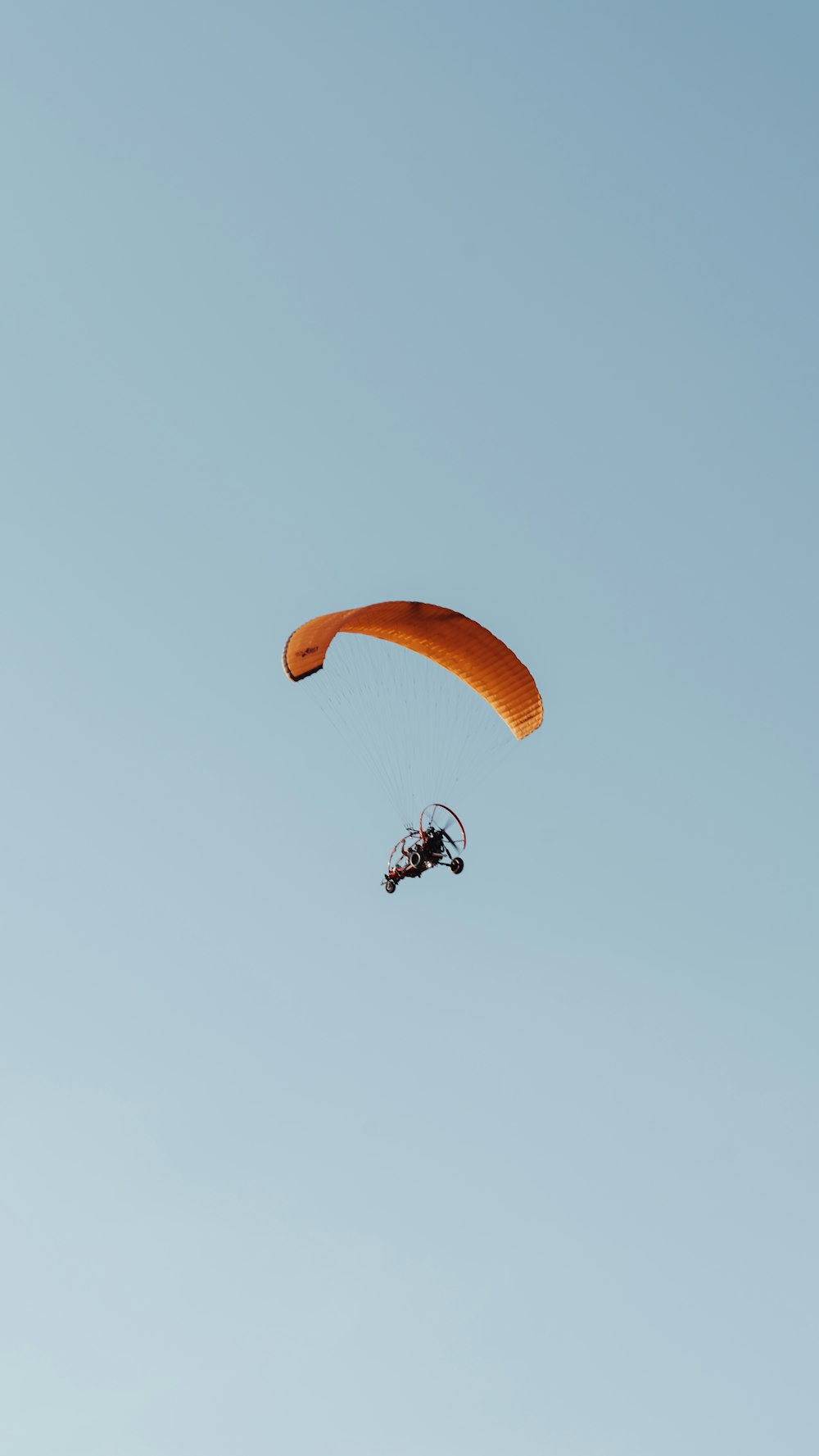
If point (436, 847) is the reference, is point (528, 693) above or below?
above

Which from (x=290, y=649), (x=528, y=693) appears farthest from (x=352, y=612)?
(x=528, y=693)

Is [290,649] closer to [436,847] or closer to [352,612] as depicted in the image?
[352,612]

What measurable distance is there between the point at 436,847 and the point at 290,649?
558 centimetres

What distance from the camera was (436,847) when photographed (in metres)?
42.7

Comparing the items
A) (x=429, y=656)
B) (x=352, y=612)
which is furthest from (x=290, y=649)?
(x=429, y=656)

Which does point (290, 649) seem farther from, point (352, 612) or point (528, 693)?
point (528, 693)

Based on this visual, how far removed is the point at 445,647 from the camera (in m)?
44.2

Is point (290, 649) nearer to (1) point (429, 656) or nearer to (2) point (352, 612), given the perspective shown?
(2) point (352, 612)

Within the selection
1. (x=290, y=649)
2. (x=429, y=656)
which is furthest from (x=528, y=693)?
(x=290, y=649)

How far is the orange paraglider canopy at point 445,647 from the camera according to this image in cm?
4134

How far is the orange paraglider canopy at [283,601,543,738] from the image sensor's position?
1628 inches

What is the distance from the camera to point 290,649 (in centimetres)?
4125

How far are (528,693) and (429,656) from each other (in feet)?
8.23

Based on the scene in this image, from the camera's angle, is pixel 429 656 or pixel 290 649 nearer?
pixel 290 649
